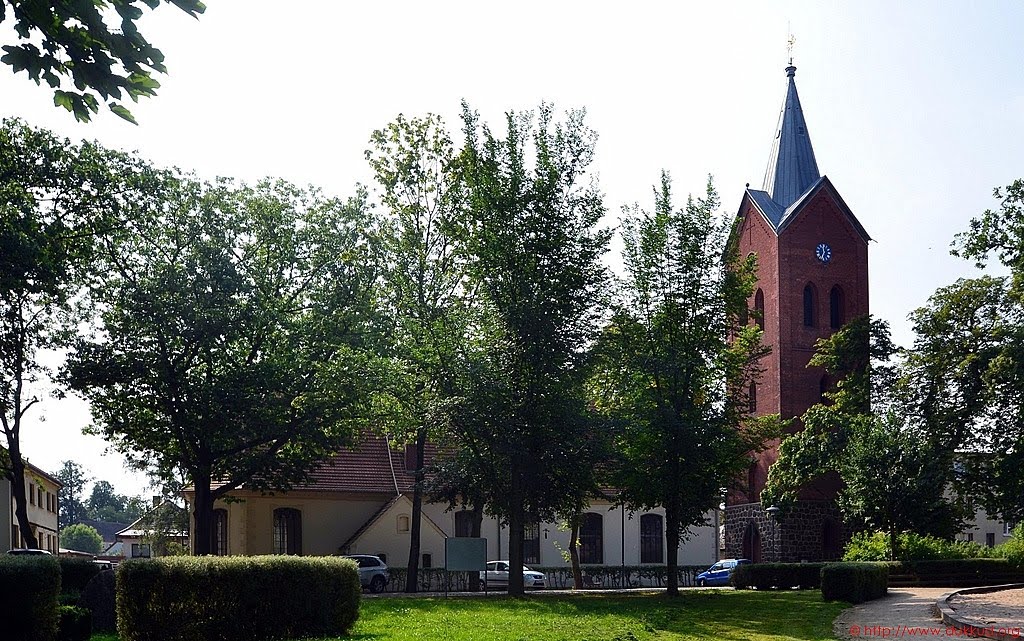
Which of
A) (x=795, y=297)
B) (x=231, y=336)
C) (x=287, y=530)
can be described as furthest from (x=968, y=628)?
(x=795, y=297)

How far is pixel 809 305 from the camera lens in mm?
56375

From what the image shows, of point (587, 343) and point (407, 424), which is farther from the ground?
point (587, 343)

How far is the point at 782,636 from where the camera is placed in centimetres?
1812

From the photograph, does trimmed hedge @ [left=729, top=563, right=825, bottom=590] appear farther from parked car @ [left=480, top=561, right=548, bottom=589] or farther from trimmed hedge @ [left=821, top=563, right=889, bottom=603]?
parked car @ [left=480, top=561, right=548, bottom=589]

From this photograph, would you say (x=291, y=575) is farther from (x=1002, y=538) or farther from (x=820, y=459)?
(x=1002, y=538)

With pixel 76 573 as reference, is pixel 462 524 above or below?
below

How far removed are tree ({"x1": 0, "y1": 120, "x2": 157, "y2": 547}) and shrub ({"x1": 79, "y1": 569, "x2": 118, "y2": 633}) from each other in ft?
38.1

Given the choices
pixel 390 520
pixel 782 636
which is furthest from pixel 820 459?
pixel 782 636

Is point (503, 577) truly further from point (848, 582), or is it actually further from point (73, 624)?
point (73, 624)

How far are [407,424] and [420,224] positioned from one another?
29.4ft

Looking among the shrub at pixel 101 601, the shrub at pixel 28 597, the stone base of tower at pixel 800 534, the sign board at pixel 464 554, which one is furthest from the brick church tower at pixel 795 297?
the shrub at pixel 28 597

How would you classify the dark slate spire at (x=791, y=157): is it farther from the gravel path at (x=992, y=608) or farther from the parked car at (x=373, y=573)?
the gravel path at (x=992, y=608)

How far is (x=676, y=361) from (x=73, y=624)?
17.8m

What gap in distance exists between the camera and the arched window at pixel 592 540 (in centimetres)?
5178
